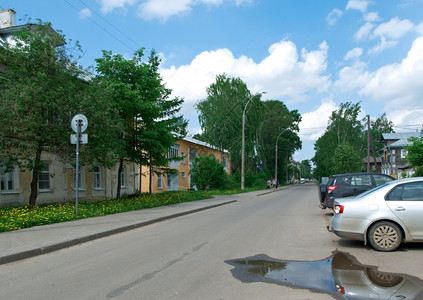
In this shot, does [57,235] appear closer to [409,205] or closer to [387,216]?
[387,216]

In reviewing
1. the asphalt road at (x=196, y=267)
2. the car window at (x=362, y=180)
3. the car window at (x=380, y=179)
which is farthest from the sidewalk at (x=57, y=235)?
the car window at (x=380, y=179)

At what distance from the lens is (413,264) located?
5918 millimetres

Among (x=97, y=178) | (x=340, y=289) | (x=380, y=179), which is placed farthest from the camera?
(x=97, y=178)

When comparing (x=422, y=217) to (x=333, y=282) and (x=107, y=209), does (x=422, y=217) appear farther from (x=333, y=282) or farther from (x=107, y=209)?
(x=107, y=209)

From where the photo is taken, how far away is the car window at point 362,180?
1298 centimetres

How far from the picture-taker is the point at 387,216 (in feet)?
22.7

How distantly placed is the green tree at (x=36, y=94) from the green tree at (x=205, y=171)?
2018cm

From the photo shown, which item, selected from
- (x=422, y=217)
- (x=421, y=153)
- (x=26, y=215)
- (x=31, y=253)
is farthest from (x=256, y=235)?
(x=421, y=153)

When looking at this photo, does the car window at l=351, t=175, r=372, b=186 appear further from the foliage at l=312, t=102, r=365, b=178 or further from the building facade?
the foliage at l=312, t=102, r=365, b=178

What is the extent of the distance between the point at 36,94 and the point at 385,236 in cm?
1246

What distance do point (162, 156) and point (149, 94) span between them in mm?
3760

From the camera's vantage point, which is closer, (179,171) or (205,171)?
(205,171)

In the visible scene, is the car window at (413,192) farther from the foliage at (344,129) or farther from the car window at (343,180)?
the foliage at (344,129)

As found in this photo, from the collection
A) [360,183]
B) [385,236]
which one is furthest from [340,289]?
[360,183]
